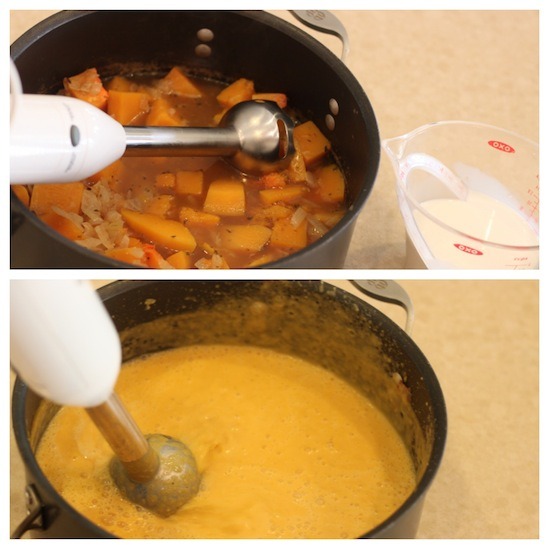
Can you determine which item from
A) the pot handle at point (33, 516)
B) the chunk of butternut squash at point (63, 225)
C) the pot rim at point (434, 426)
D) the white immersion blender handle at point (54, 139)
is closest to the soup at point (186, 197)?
the chunk of butternut squash at point (63, 225)

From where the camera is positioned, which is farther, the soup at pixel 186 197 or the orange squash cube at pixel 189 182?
the orange squash cube at pixel 189 182

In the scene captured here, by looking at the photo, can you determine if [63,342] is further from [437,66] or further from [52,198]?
[437,66]

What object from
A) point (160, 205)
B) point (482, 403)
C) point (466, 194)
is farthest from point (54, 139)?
point (482, 403)

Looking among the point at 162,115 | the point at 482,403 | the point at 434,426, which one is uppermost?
the point at 162,115

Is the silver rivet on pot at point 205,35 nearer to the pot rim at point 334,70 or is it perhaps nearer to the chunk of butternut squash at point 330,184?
the pot rim at point 334,70

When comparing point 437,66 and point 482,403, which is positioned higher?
point 437,66

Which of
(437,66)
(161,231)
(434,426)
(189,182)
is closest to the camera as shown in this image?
(434,426)

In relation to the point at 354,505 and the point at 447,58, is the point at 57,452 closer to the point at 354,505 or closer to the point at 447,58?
the point at 354,505
